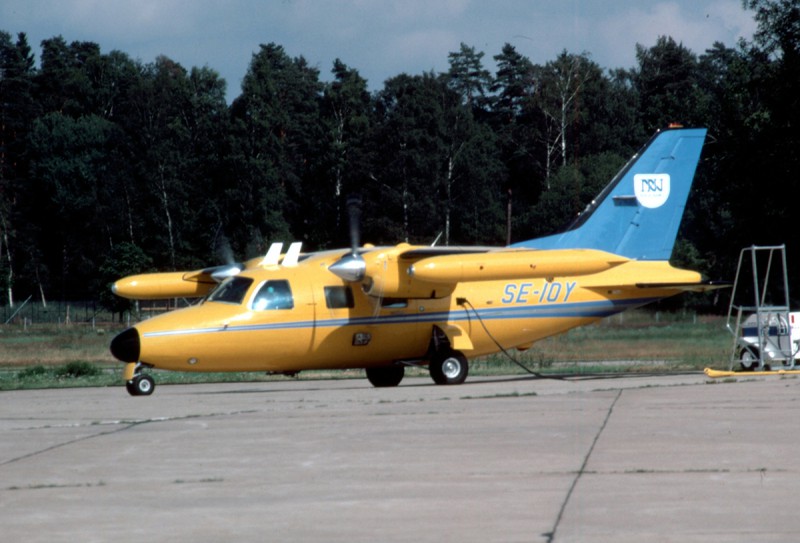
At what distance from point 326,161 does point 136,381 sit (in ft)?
198

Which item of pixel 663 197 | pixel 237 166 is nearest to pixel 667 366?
pixel 663 197

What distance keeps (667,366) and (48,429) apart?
18.8 meters

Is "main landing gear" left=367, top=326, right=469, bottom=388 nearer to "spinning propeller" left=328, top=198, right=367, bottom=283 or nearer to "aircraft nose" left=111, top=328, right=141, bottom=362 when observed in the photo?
"spinning propeller" left=328, top=198, right=367, bottom=283

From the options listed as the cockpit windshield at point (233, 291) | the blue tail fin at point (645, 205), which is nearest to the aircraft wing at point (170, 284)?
the cockpit windshield at point (233, 291)

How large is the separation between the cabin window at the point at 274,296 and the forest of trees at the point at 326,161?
4145cm

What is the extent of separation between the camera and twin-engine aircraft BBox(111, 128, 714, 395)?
72.5 ft

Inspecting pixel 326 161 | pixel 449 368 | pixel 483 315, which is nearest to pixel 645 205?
pixel 483 315

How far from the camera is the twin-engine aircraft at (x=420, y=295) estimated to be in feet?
72.5

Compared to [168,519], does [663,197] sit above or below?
above

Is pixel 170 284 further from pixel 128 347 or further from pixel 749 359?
pixel 749 359

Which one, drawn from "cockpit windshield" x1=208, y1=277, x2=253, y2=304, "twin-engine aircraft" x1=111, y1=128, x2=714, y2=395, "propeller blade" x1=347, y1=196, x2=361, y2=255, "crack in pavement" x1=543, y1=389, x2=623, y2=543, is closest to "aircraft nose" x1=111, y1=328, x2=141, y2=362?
"twin-engine aircraft" x1=111, y1=128, x2=714, y2=395

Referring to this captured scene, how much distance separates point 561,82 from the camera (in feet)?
271

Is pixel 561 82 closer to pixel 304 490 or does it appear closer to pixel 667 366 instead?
pixel 667 366

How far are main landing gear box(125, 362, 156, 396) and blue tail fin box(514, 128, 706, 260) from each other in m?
8.87
